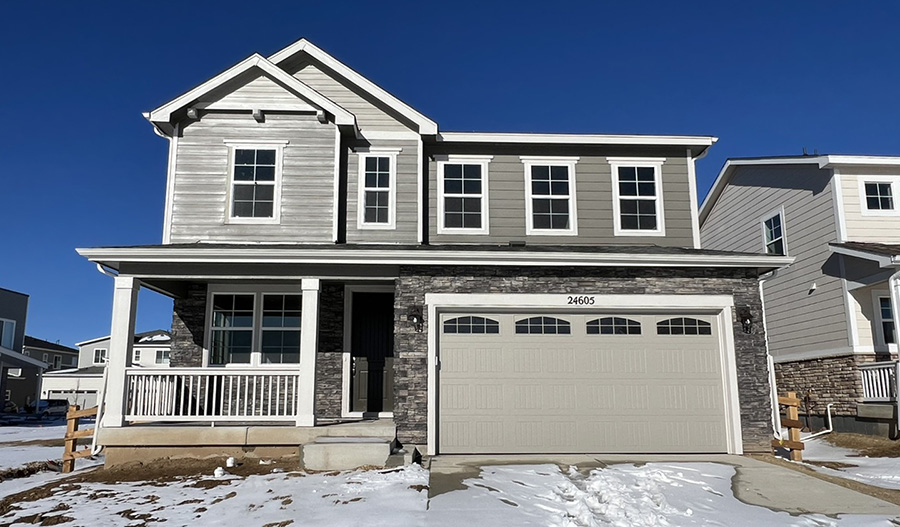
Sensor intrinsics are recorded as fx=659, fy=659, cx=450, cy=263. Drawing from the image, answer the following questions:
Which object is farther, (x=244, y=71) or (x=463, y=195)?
(x=463, y=195)

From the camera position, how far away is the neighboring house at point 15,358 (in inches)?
1129

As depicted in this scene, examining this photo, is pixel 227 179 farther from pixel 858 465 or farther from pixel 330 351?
pixel 858 465

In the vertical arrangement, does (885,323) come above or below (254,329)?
above

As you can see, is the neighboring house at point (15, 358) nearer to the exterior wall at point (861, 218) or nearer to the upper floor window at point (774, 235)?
the upper floor window at point (774, 235)

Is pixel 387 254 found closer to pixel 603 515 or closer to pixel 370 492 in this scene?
pixel 370 492

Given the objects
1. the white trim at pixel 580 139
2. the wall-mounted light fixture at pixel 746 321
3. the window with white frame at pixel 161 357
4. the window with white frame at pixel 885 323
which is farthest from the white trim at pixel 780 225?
the window with white frame at pixel 161 357

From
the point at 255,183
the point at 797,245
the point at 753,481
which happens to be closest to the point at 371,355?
the point at 255,183

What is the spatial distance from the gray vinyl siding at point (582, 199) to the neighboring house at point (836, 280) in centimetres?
384

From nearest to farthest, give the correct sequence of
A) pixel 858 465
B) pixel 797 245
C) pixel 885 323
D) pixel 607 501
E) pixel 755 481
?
pixel 607 501 → pixel 755 481 → pixel 858 465 → pixel 885 323 → pixel 797 245

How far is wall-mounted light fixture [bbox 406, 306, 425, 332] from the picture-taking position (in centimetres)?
1025

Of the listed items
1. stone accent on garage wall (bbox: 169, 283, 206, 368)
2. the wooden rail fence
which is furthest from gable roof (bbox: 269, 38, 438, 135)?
the wooden rail fence

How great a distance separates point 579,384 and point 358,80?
22.8 feet

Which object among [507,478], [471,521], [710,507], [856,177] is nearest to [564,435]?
[507,478]

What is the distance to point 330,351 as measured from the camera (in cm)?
1189
